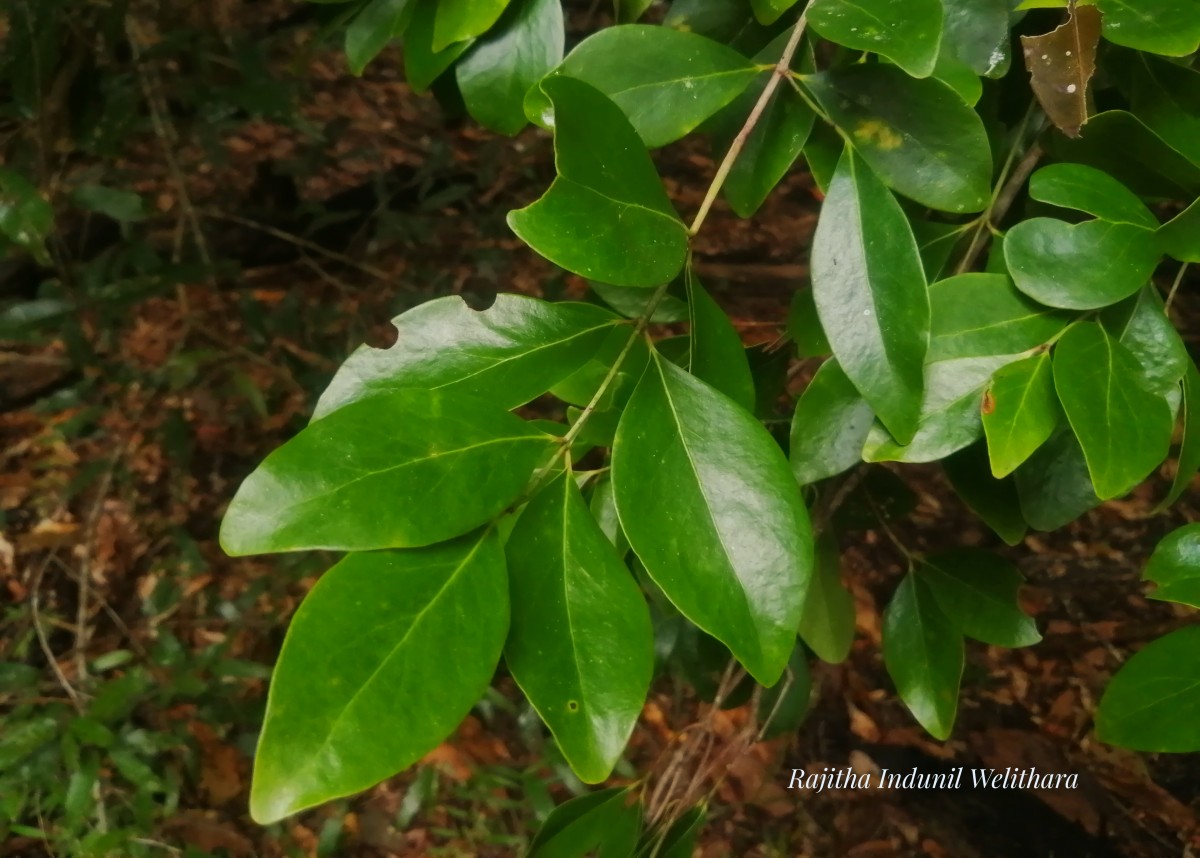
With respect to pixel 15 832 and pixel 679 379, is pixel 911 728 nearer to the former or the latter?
pixel 679 379

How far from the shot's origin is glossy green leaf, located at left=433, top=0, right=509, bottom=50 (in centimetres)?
55

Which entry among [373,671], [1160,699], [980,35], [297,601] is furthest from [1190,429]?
[297,601]

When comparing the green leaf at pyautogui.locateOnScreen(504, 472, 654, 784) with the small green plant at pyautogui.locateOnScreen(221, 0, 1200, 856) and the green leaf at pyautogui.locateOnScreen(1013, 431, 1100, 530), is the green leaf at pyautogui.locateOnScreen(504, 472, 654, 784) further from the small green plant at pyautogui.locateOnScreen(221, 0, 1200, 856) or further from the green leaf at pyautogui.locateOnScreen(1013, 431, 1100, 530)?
the green leaf at pyautogui.locateOnScreen(1013, 431, 1100, 530)

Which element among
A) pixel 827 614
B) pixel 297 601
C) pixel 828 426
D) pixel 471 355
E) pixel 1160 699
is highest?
pixel 471 355

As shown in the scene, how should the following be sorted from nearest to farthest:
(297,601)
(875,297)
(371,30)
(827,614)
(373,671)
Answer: (373,671) → (875,297) → (371,30) → (827,614) → (297,601)

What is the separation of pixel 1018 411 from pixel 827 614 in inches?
15.6

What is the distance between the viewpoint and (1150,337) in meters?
0.50

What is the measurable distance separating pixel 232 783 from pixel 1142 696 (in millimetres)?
1430

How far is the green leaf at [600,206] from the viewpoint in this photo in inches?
15.5

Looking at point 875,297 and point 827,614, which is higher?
point 875,297

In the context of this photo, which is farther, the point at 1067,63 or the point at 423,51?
the point at 423,51

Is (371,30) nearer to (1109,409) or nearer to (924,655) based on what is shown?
(1109,409)

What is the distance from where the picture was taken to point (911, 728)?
150 cm

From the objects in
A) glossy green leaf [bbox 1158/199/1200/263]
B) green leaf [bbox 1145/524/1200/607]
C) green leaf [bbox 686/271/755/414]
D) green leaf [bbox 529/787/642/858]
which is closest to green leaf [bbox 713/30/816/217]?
green leaf [bbox 686/271/755/414]
